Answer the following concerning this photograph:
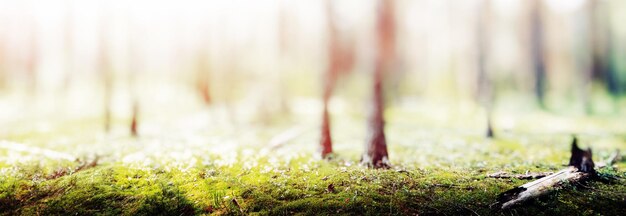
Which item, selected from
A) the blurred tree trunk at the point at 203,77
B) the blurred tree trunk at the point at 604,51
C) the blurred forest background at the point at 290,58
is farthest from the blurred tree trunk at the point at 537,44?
the blurred tree trunk at the point at 203,77

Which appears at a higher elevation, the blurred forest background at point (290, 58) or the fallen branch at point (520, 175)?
the blurred forest background at point (290, 58)

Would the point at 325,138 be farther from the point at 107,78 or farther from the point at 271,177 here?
the point at 107,78

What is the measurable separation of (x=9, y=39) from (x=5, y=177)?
30.0m

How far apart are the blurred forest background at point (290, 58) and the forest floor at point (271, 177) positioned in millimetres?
9310

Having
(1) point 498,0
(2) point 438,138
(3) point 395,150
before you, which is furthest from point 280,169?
(1) point 498,0

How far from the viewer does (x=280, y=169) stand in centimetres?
971

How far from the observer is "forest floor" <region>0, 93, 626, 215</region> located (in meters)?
7.51

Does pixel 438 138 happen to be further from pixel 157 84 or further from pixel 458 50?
pixel 157 84

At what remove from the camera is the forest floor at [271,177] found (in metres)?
7.51

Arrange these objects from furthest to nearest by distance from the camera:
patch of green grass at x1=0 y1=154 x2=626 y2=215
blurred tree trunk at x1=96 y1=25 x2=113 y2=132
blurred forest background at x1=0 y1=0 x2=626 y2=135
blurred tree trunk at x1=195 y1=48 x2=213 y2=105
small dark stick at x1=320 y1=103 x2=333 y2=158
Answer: blurred tree trunk at x1=195 y1=48 x2=213 y2=105 → blurred forest background at x1=0 y1=0 x2=626 y2=135 → blurred tree trunk at x1=96 y1=25 x2=113 y2=132 → small dark stick at x1=320 y1=103 x2=333 y2=158 → patch of green grass at x1=0 y1=154 x2=626 y2=215

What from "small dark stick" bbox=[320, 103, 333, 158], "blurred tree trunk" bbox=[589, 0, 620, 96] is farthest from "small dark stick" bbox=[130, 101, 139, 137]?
"blurred tree trunk" bbox=[589, 0, 620, 96]

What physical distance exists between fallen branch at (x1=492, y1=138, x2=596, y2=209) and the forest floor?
173 mm

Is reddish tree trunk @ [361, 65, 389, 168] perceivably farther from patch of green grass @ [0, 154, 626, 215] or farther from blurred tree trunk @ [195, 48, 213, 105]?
blurred tree trunk @ [195, 48, 213, 105]

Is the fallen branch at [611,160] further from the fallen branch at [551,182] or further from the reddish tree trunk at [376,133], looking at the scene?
the reddish tree trunk at [376,133]
